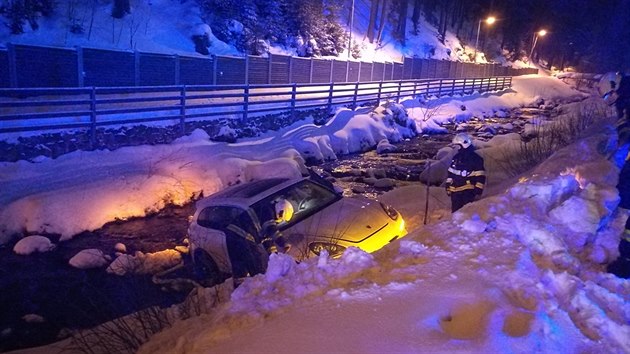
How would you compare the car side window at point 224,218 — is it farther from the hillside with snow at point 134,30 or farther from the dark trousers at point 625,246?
the hillside with snow at point 134,30

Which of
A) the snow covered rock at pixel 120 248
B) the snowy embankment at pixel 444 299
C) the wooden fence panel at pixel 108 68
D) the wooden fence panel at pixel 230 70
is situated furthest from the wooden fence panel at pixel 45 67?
the snowy embankment at pixel 444 299

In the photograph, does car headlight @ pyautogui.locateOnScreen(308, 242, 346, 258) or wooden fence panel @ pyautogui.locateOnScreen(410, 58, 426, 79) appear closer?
car headlight @ pyautogui.locateOnScreen(308, 242, 346, 258)

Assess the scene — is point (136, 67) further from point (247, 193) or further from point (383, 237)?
point (383, 237)

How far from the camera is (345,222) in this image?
629 centimetres

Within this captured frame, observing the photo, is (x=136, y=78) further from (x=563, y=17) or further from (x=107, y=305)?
(x=563, y=17)

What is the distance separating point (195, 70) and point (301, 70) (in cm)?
727

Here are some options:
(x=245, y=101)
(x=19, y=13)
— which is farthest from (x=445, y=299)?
(x=19, y=13)

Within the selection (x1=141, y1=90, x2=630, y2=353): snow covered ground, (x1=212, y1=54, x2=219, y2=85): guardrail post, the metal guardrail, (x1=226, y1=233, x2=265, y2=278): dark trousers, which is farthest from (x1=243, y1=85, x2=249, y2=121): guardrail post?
(x1=141, y1=90, x2=630, y2=353): snow covered ground

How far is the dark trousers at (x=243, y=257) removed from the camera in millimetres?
5793

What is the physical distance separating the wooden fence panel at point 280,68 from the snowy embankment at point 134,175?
775cm

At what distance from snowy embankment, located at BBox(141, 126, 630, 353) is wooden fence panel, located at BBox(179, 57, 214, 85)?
16306mm

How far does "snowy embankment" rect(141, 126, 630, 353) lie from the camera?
2.96m

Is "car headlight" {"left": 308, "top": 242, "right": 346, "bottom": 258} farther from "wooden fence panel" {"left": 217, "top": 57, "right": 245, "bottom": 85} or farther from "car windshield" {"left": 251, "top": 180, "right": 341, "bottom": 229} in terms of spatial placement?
"wooden fence panel" {"left": 217, "top": 57, "right": 245, "bottom": 85}

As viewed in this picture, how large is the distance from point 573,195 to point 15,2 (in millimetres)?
19821
